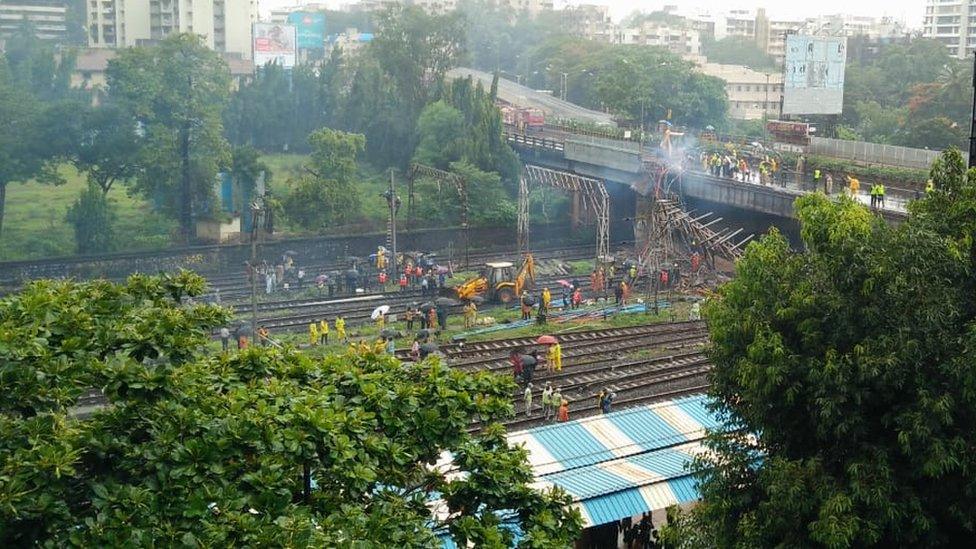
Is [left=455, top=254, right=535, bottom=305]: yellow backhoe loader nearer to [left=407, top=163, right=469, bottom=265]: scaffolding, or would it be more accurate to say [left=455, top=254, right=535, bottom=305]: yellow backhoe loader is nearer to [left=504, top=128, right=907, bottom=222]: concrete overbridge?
[left=407, top=163, right=469, bottom=265]: scaffolding

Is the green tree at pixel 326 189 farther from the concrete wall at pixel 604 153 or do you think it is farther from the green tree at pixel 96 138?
the concrete wall at pixel 604 153

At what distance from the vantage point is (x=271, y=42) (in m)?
73.6

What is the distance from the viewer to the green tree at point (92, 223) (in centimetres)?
3788

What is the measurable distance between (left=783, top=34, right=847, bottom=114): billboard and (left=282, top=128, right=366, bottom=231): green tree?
15.4 meters

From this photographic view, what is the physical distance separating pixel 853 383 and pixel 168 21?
69.2 m

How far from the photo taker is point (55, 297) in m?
9.25

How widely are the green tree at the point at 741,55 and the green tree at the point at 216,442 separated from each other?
96436mm

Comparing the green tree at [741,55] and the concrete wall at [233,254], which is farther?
the green tree at [741,55]

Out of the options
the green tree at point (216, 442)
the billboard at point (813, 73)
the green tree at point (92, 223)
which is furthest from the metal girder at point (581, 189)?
the green tree at point (216, 442)

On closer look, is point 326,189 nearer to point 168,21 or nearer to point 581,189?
point 581,189

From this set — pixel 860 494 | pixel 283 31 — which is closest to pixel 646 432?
pixel 860 494

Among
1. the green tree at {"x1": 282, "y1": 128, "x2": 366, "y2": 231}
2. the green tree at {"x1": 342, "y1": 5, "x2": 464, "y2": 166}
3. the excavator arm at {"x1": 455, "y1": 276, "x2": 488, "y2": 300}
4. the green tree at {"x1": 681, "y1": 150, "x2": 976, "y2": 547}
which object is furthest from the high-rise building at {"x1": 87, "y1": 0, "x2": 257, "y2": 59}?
the green tree at {"x1": 681, "y1": 150, "x2": 976, "y2": 547}

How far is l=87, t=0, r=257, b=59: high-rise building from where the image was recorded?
2864 inches

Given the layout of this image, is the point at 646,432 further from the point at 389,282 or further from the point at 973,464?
the point at 389,282
